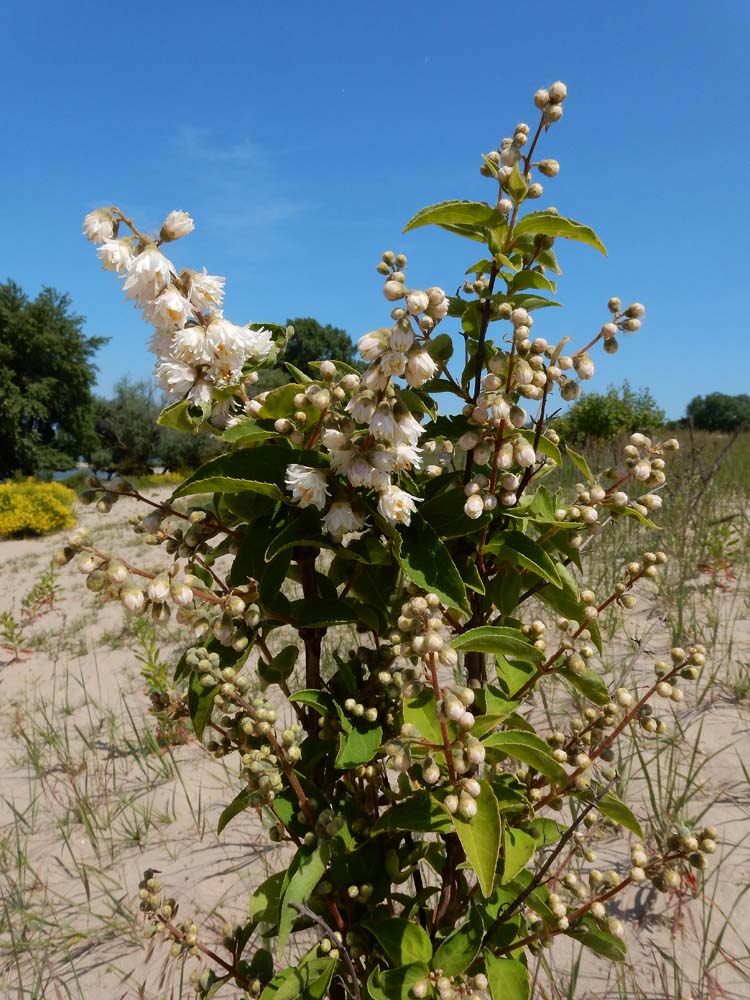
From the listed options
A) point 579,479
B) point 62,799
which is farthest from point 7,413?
point 62,799

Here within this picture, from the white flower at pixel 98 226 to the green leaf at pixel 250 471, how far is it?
425mm

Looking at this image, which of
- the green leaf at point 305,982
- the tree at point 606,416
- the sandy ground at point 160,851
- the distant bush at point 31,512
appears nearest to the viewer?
the green leaf at point 305,982

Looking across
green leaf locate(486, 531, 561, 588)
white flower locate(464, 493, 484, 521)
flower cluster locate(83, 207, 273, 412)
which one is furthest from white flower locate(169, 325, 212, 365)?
green leaf locate(486, 531, 561, 588)

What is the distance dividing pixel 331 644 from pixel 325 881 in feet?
10.1

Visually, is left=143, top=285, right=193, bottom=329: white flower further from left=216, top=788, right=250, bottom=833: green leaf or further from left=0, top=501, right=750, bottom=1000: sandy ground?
left=0, top=501, right=750, bottom=1000: sandy ground

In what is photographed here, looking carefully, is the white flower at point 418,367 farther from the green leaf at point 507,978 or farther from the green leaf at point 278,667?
the green leaf at point 507,978

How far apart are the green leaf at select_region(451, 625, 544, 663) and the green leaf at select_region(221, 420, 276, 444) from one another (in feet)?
1.46

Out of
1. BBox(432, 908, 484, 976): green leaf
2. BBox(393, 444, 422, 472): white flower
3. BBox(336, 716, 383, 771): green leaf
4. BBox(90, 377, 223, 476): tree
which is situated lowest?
BBox(432, 908, 484, 976): green leaf

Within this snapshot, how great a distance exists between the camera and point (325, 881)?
1206mm

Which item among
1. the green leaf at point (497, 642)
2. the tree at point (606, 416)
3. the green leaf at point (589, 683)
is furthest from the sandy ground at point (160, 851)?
the tree at point (606, 416)

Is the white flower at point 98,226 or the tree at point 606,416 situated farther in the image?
the tree at point 606,416

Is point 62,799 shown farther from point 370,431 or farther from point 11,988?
point 370,431

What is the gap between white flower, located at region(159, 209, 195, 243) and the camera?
1.03 meters

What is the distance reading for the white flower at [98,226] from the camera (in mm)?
1035
